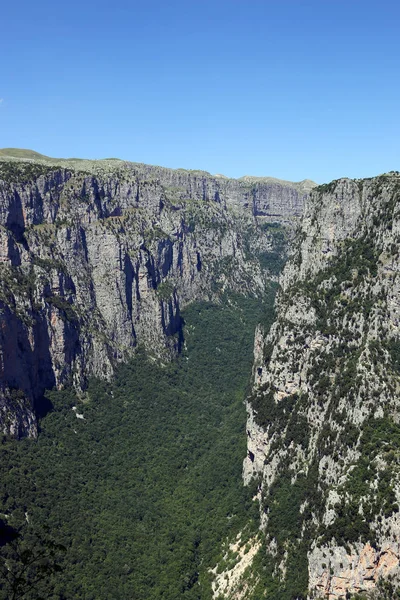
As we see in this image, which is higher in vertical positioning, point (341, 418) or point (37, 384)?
point (341, 418)

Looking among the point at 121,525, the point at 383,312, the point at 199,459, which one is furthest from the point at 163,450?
the point at 383,312

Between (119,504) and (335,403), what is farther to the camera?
(119,504)

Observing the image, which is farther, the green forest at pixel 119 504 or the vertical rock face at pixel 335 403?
the green forest at pixel 119 504

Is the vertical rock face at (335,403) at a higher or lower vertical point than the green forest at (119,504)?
higher

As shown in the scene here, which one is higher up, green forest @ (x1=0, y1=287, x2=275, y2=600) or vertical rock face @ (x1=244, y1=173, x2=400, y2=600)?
vertical rock face @ (x1=244, y1=173, x2=400, y2=600)

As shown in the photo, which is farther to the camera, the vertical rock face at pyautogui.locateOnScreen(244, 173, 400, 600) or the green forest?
the green forest

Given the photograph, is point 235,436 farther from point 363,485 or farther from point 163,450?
point 363,485

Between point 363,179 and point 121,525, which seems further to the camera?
point 363,179

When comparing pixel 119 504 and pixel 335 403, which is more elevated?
pixel 335 403
